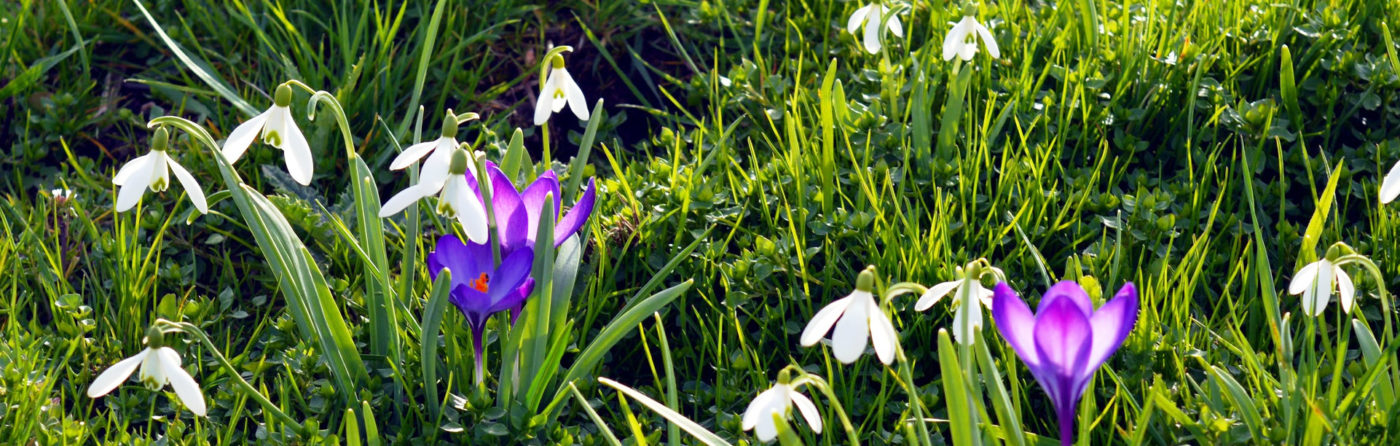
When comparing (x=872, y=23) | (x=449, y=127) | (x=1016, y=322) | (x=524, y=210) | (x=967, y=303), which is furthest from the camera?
(x=872, y=23)

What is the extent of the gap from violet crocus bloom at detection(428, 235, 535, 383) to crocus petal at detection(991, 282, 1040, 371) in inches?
26.1

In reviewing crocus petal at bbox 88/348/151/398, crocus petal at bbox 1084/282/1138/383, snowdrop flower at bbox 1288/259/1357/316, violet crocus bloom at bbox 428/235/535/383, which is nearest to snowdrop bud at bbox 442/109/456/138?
violet crocus bloom at bbox 428/235/535/383

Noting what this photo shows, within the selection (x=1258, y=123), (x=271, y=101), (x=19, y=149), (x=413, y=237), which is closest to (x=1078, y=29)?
(x=1258, y=123)

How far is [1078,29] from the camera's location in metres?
2.64

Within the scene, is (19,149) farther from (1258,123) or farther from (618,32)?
(1258,123)

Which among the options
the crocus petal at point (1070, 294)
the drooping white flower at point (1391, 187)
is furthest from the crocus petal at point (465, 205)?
the drooping white flower at point (1391, 187)

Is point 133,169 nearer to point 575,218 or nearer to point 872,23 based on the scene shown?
point 575,218

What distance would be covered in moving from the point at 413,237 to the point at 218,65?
1.31 meters

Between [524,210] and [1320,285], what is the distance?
1.05m

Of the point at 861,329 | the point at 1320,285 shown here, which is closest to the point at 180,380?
the point at 861,329

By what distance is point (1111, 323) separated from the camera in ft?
4.79

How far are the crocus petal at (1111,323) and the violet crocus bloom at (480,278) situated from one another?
30.1 inches

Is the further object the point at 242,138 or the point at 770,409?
the point at 242,138

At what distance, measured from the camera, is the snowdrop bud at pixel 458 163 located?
1489 millimetres
